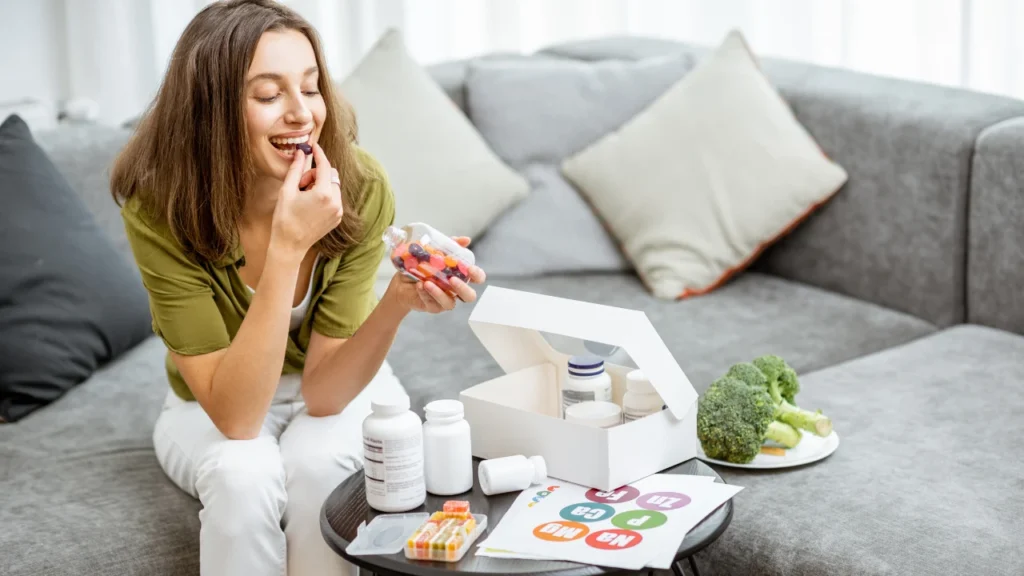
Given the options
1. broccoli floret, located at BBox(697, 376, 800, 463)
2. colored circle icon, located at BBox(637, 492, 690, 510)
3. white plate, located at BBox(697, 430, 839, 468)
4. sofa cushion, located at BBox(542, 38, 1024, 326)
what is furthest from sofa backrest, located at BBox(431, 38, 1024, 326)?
colored circle icon, located at BBox(637, 492, 690, 510)

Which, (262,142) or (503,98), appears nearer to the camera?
(262,142)

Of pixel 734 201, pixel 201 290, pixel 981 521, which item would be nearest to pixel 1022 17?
pixel 734 201

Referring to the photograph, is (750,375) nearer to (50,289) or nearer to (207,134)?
(207,134)

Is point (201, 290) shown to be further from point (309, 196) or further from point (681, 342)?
point (681, 342)

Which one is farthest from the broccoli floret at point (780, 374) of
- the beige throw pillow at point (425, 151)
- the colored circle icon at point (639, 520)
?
the beige throw pillow at point (425, 151)

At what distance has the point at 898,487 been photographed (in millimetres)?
1572

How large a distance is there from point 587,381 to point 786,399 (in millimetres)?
432

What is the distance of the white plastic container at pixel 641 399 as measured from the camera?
1.41 m

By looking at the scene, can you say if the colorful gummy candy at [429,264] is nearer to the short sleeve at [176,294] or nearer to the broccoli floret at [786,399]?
the short sleeve at [176,294]

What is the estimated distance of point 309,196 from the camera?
1456mm

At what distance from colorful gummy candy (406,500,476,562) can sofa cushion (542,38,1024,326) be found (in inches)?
56.0

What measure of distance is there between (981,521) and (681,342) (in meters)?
0.82

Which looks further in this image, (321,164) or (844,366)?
(844,366)

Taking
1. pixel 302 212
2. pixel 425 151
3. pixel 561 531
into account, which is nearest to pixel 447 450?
pixel 561 531
